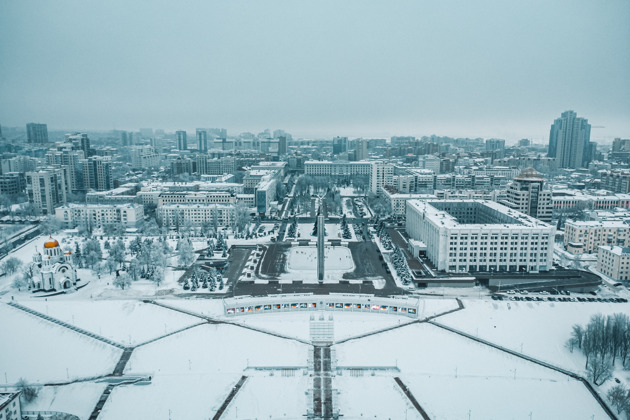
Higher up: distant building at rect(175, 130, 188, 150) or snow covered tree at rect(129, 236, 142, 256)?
distant building at rect(175, 130, 188, 150)

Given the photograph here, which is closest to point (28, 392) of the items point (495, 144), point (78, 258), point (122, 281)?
point (122, 281)

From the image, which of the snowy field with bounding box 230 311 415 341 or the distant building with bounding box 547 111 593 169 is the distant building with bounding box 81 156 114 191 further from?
the distant building with bounding box 547 111 593 169

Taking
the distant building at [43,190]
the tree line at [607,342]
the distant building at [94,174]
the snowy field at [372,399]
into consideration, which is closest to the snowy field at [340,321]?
the snowy field at [372,399]

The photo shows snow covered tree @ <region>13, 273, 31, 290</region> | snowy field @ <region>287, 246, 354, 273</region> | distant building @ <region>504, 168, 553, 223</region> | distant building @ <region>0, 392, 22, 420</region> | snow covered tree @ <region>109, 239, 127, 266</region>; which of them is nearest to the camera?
distant building @ <region>0, 392, 22, 420</region>

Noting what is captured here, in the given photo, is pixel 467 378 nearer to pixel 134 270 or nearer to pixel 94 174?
pixel 134 270

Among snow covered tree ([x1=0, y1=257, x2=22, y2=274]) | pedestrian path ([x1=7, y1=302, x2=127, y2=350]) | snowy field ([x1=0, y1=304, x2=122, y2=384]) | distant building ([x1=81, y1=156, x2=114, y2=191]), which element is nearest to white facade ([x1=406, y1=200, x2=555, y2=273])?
pedestrian path ([x1=7, y1=302, x2=127, y2=350])

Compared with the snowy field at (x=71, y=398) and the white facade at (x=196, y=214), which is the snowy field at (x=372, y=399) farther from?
the white facade at (x=196, y=214)
